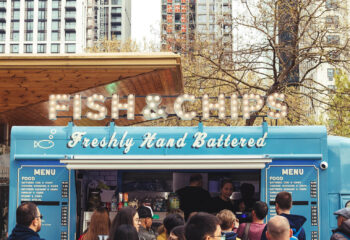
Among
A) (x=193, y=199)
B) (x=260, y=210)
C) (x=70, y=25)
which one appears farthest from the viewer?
(x=70, y=25)

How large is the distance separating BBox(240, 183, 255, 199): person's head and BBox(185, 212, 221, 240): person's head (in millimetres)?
7631

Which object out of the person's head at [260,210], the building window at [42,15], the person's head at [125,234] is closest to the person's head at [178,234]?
the person's head at [125,234]

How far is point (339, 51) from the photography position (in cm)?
1742

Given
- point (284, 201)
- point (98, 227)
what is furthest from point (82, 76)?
point (284, 201)

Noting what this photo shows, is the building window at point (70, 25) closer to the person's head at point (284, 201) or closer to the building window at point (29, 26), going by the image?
the building window at point (29, 26)

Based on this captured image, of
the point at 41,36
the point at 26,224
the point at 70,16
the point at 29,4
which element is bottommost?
the point at 26,224

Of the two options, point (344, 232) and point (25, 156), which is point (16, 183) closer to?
point (25, 156)

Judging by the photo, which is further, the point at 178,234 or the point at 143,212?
the point at 143,212

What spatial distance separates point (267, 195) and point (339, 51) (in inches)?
381

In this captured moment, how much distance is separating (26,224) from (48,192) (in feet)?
14.7

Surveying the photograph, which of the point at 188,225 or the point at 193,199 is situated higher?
the point at 188,225

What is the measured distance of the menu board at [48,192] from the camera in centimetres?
920

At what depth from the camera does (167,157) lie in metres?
9.22

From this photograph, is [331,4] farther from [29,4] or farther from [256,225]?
[29,4]
